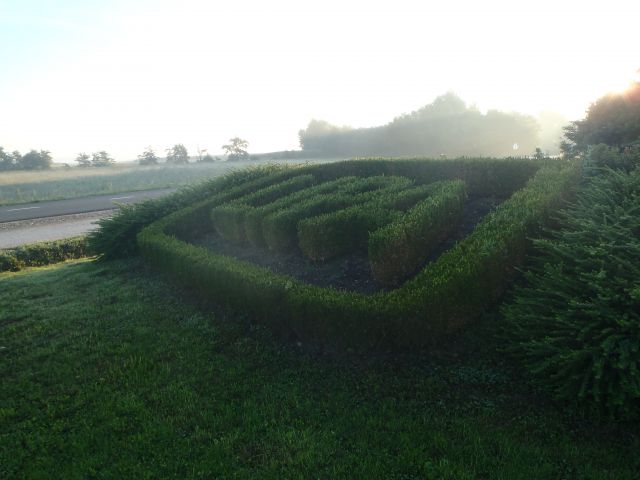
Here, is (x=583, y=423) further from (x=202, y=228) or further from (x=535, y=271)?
(x=202, y=228)

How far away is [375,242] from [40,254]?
426 inches

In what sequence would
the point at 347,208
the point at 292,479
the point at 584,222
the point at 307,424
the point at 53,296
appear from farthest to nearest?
the point at 53,296, the point at 347,208, the point at 584,222, the point at 307,424, the point at 292,479

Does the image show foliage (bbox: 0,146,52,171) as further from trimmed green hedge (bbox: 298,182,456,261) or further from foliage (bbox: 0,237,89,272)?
trimmed green hedge (bbox: 298,182,456,261)

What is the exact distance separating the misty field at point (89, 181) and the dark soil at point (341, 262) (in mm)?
18163

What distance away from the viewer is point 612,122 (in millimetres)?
12133

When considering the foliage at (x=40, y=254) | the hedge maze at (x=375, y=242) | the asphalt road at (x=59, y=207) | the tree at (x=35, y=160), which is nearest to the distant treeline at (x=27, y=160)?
the tree at (x=35, y=160)

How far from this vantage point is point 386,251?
583cm

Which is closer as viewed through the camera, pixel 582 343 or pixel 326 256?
pixel 582 343

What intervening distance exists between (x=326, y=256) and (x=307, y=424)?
3.28 m

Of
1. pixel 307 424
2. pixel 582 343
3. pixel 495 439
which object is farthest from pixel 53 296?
pixel 582 343

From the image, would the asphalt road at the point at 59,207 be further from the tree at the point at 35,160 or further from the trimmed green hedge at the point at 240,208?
the tree at the point at 35,160

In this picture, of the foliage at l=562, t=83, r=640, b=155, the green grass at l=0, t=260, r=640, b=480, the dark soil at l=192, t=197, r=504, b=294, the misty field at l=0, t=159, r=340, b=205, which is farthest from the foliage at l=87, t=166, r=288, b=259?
the misty field at l=0, t=159, r=340, b=205

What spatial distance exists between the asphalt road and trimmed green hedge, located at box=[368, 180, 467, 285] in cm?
1469

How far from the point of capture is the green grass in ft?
11.8
